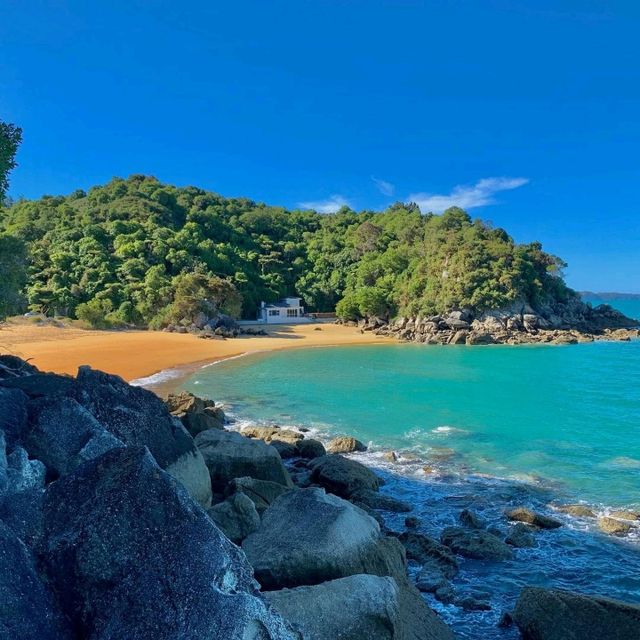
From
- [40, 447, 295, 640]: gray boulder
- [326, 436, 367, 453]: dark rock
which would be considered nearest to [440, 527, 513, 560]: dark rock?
[326, 436, 367, 453]: dark rock

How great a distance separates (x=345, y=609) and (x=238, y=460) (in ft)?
20.3

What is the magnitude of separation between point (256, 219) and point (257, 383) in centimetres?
6878

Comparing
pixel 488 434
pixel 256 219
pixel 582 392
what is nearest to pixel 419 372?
pixel 582 392

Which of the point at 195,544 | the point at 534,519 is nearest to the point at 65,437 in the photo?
the point at 195,544

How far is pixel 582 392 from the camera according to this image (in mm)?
29250

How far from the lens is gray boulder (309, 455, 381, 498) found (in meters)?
13.1

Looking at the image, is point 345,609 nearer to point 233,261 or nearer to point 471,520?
point 471,520

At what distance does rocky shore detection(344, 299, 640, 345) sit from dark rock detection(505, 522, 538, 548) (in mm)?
45076

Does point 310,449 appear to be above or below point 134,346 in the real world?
below

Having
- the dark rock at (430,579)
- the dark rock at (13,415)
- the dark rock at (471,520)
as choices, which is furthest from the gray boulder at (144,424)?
the dark rock at (471,520)

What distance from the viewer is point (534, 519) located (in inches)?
465

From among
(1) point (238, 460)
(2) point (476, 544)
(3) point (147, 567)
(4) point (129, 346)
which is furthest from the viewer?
(4) point (129, 346)

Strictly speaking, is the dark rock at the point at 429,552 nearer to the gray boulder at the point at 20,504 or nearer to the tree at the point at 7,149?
the gray boulder at the point at 20,504

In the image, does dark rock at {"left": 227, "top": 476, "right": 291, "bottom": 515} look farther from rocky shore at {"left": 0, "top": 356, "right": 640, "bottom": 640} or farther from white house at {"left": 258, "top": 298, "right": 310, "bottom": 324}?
white house at {"left": 258, "top": 298, "right": 310, "bottom": 324}
